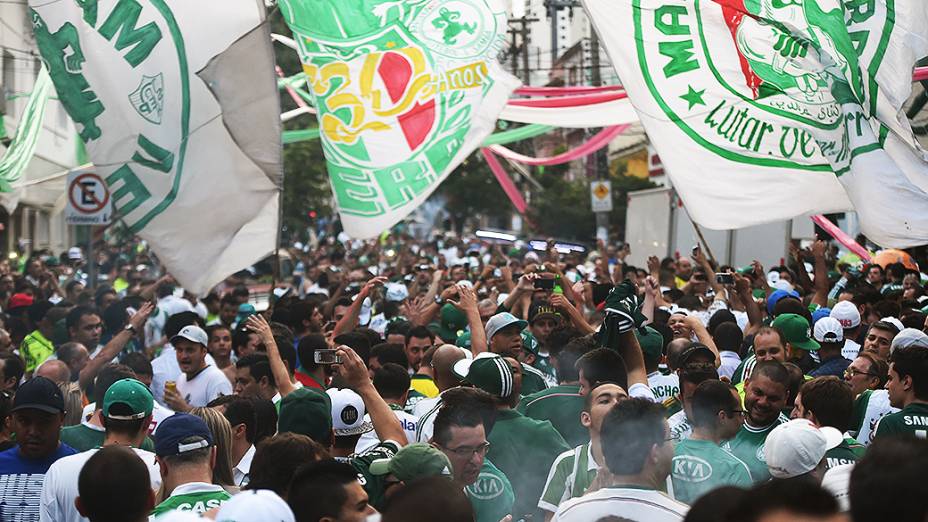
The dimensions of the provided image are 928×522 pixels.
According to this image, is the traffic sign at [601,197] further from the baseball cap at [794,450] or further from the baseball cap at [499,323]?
the baseball cap at [794,450]

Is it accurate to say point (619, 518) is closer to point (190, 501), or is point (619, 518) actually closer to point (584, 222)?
point (190, 501)

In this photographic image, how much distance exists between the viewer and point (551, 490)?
498 centimetres

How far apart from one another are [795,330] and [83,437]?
16.5ft

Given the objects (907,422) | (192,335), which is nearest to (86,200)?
(192,335)

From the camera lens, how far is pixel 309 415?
5.33 m

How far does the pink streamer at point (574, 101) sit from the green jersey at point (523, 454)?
36.3ft

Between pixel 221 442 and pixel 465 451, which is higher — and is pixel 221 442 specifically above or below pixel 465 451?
below

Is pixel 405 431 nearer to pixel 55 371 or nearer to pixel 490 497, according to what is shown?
pixel 490 497

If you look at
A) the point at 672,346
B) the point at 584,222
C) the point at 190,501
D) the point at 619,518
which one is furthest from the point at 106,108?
the point at 584,222

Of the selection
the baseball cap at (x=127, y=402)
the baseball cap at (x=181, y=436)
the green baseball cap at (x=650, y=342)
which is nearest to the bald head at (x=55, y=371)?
the baseball cap at (x=127, y=402)

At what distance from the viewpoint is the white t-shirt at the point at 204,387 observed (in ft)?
27.5

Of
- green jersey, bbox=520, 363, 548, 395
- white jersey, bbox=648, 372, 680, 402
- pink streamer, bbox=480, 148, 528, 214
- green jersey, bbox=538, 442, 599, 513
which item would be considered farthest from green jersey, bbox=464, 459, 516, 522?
pink streamer, bbox=480, 148, 528, 214

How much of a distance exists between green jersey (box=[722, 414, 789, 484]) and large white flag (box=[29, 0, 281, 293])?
165 inches

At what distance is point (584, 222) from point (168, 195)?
3324 cm
